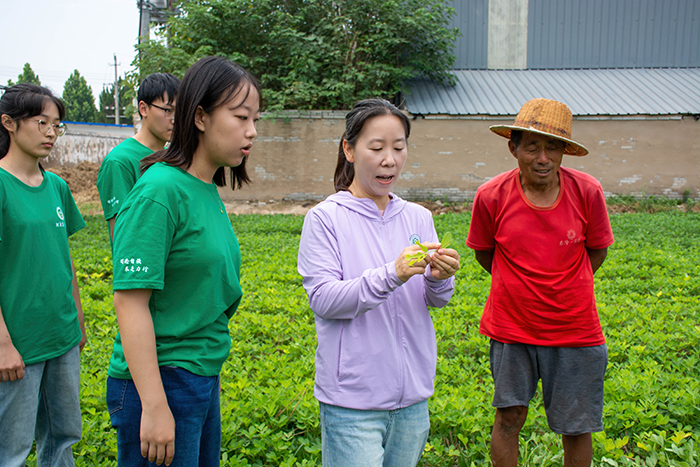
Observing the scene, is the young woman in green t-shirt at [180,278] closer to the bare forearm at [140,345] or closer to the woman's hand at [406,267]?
the bare forearm at [140,345]

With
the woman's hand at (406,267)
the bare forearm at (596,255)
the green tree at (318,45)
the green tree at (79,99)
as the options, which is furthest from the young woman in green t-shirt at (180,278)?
the green tree at (79,99)

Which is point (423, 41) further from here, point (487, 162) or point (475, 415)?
point (475, 415)

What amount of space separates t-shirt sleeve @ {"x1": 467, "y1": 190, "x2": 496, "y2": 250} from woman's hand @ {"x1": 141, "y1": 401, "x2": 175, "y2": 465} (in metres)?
1.68

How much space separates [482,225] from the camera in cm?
260

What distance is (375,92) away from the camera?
47.5 feet

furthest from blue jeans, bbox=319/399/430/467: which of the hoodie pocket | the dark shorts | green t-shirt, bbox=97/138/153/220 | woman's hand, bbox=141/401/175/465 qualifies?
green t-shirt, bbox=97/138/153/220

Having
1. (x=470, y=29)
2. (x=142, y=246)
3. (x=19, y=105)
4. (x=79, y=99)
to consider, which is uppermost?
(x=79, y=99)

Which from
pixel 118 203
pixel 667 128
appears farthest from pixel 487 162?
pixel 118 203

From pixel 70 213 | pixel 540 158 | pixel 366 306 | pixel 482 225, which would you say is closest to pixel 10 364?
pixel 70 213

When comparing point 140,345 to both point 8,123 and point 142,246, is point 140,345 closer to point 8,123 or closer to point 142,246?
point 142,246

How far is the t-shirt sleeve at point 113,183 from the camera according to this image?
248cm

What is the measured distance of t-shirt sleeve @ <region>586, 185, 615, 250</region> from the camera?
241cm

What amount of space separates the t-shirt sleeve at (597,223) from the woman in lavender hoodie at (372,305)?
3.13ft

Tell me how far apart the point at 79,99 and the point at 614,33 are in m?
67.1
